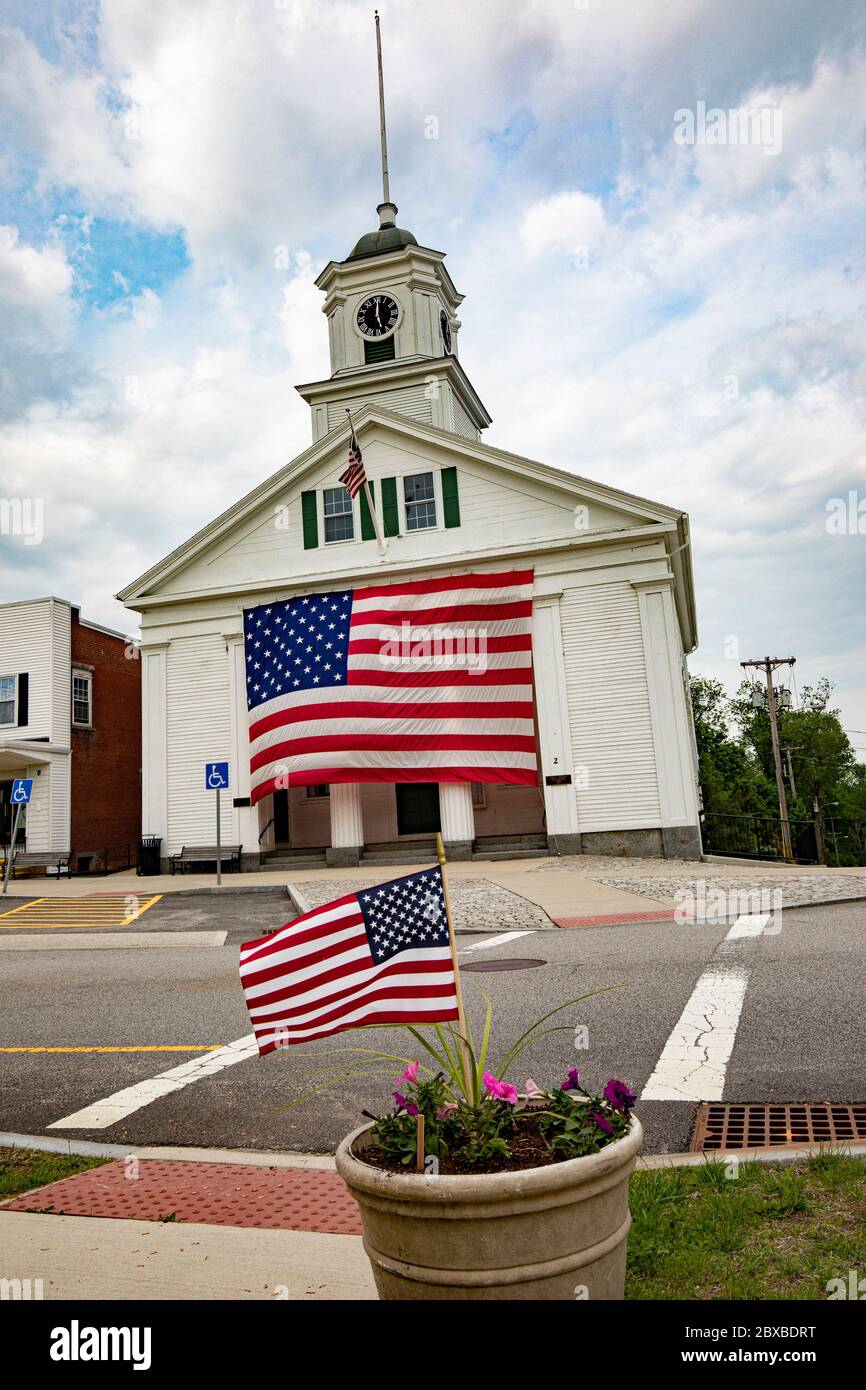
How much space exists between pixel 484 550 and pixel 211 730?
29.3 feet

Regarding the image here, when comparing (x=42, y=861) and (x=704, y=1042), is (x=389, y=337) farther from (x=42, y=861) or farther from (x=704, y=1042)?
(x=704, y=1042)

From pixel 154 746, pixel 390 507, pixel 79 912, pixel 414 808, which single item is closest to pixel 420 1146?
pixel 79 912

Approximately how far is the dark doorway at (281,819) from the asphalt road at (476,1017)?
17.9 meters

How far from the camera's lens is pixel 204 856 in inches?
1052

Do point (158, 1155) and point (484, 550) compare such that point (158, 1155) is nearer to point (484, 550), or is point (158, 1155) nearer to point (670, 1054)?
point (670, 1054)

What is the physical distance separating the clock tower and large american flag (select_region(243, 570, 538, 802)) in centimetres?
916

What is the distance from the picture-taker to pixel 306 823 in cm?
3136

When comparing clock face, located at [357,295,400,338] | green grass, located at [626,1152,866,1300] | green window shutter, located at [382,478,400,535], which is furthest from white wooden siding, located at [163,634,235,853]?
green grass, located at [626,1152,866,1300]

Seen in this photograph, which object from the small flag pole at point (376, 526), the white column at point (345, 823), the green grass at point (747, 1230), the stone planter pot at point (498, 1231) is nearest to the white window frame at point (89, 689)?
the white column at point (345, 823)

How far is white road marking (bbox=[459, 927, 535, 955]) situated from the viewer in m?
12.4

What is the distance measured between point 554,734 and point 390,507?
25.3 ft

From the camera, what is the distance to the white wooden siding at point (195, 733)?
27.3 meters

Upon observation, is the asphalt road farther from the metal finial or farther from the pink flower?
the metal finial
